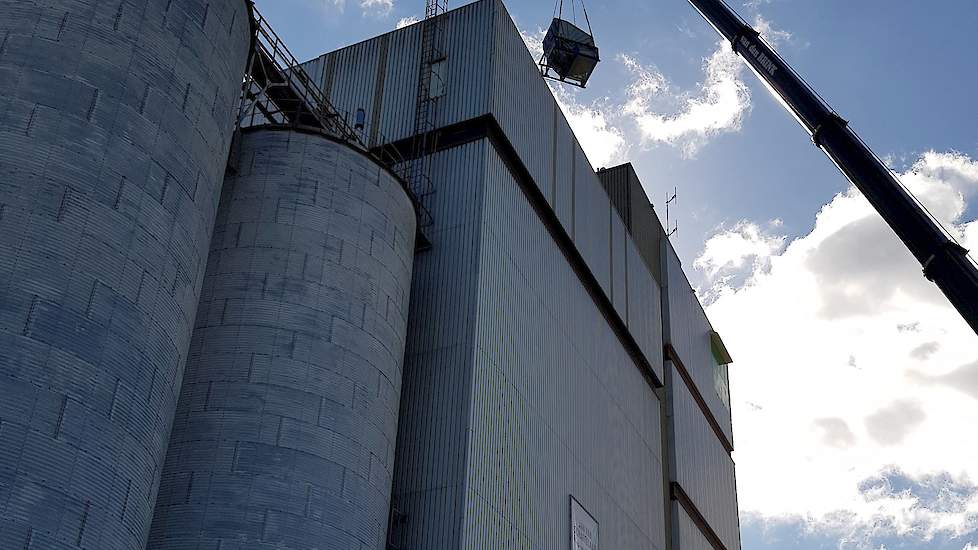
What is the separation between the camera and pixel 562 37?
59.2 m

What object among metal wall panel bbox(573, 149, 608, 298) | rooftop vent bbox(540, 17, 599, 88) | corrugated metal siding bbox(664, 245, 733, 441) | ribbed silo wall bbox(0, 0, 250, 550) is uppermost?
rooftop vent bbox(540, 17, 599, 88)

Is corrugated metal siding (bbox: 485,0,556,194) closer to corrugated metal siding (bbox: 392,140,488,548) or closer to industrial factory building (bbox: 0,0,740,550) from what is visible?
industrial factory building (bbox: 0,0,740,550)

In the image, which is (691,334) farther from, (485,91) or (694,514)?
(485,91)

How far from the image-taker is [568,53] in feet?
194

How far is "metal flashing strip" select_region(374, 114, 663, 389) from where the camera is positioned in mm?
39750

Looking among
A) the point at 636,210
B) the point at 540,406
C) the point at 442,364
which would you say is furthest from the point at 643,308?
the point at 442,364

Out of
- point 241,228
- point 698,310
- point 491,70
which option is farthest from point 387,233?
point 698,310

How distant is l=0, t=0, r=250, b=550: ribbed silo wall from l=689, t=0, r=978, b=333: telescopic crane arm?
27.7 metres

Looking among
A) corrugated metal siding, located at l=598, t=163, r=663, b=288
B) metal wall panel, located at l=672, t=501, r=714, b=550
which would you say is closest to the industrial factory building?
metal wall panel, located at l=672, t=501, r=714, b=550

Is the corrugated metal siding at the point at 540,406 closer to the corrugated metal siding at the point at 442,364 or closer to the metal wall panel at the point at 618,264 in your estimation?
the corrugated metal siding at the point at 442,364

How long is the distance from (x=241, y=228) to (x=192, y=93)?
5.13m

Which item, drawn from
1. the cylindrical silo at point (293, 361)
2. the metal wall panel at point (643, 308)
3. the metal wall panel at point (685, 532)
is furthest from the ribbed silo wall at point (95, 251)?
the metal wall panel at point (685, 532)

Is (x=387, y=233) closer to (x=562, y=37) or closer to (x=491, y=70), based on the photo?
(x=491, y=70)

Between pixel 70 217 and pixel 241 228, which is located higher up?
pixel 241 228
